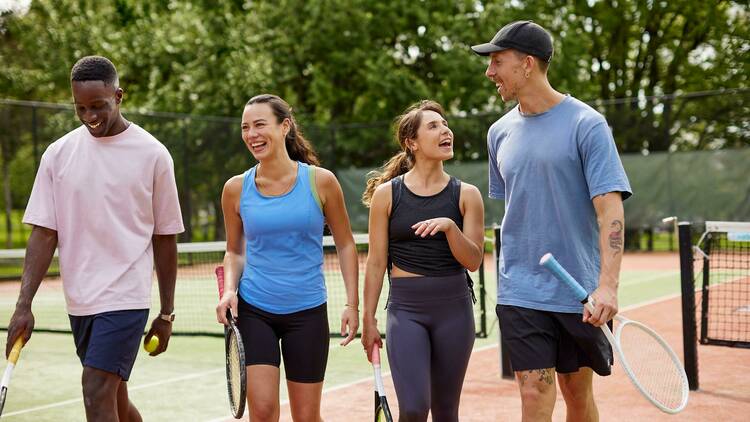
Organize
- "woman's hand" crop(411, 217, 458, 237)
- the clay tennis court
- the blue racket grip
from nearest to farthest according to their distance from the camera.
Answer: the blue racket grip, "woman's hand" crop(411, 217, 458, 237), the clay tennis court

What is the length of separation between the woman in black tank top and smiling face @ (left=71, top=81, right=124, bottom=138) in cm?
112

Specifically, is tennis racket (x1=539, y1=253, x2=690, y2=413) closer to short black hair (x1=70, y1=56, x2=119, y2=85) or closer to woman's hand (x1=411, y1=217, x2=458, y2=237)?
woman's hand (x1=411, y1=217, x2=458, y2=237)

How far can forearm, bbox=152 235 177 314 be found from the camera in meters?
4.03

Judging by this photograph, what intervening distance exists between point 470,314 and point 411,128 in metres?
0.82

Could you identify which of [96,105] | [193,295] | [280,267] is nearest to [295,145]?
[280,267]

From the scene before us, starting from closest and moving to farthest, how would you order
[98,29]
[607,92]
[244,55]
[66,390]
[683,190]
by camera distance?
[66,390] < [683,190] < [244,55] < [98,29] < [607,92]

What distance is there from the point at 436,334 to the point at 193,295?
34.1 feet

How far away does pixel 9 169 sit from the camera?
17.7m

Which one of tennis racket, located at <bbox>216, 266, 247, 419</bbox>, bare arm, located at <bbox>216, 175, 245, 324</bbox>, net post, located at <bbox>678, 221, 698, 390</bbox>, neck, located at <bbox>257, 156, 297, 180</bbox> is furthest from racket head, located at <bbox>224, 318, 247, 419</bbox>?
net post, located at <bbox>678, 221, 698, 390</bbox>

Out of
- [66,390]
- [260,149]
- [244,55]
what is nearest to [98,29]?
[244,55]

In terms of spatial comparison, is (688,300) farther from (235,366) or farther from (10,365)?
(10,365)

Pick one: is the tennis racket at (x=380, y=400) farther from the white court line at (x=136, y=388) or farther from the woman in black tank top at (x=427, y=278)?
the white court line at (x=136, y=388)

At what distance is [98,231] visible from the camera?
12.5 ft

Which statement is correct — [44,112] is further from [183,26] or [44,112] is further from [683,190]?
[683,190]
